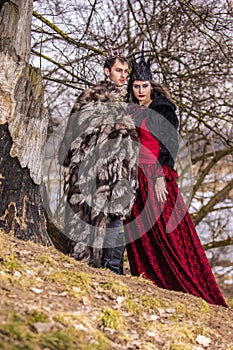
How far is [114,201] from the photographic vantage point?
13.2 ft

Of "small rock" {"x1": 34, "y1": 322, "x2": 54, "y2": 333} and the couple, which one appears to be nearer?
"small rock" {"x1": 34, "y1": 322, "x2": 54, "y2": 333}

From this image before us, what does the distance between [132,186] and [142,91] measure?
Result: 796 millimetres

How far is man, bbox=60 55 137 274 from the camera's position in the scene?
402 cm

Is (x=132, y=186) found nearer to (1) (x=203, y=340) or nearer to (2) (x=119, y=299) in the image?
(2) (x=119, y=299)

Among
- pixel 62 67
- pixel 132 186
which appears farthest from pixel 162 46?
pixel 132 186

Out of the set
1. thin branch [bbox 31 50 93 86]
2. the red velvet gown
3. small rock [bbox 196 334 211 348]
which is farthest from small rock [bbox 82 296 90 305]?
thin branch [bbox 31 50 93 86]

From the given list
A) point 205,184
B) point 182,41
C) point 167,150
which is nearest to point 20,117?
point 167,150

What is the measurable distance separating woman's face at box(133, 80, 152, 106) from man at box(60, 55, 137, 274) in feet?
1.08

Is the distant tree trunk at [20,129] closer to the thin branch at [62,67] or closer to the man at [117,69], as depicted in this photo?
the man at [117,69]

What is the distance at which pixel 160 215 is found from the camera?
441 cm

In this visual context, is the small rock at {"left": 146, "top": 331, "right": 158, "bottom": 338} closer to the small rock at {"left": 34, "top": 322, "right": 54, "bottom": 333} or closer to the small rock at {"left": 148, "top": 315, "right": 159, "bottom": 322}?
the small rock at {"left": 148, "top": 315, "right": 159, "bottom": 322}

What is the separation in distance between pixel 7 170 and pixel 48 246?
607mm

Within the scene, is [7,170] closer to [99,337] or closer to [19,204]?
[19,204]

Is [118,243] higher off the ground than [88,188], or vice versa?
[88,188]
